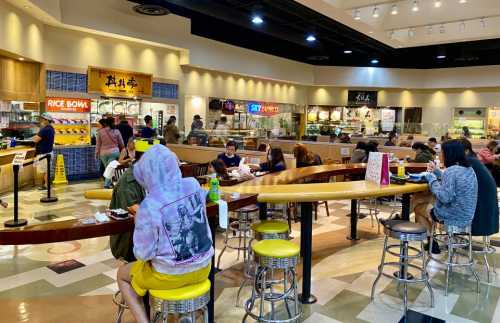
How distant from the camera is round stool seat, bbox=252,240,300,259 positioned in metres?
2.65

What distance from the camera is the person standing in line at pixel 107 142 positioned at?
8.05 m

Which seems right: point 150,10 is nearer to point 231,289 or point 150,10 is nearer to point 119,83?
point 119,83

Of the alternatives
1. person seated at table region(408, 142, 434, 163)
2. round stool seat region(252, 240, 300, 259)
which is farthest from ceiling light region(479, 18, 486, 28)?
round stool seat region(252, 240, 300, 259)

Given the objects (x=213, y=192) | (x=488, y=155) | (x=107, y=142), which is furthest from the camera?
(x=488, y=155)

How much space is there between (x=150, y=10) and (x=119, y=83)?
198 centimetres

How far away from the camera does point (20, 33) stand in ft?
24.1

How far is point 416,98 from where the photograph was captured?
16672 mm

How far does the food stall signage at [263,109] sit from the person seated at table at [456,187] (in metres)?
10.8

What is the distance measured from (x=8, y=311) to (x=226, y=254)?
2198 mm

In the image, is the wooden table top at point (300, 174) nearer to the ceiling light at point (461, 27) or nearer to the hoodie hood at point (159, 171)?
the hoodie hood at point (159, 171)

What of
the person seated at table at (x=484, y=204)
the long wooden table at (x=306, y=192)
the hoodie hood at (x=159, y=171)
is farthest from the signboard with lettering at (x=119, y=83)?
the person seated at table at (x=484, y=204)

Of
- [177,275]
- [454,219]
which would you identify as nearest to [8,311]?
[177,275]

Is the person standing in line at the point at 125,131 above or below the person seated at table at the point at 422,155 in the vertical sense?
above

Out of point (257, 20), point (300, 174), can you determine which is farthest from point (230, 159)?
point (257, 20)
